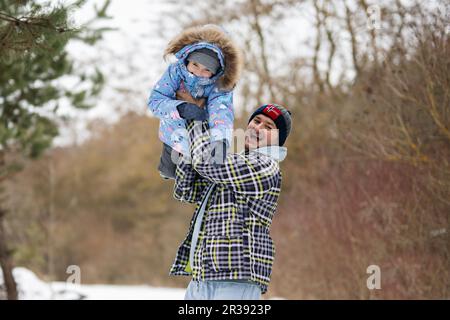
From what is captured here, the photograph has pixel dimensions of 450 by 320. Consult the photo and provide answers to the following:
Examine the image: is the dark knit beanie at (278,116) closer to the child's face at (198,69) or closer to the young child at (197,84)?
the young child at (197,84)

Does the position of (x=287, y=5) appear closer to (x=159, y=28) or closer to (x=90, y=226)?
(x=159, y=28)

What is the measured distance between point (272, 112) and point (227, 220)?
0.62 m

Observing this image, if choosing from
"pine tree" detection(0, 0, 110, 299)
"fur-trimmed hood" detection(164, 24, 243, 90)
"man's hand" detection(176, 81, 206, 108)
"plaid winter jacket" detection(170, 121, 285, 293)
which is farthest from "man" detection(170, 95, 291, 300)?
"pine tree" detection(0, 0, 110, 299)

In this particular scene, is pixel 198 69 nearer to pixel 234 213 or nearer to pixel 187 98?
pixel 187 98

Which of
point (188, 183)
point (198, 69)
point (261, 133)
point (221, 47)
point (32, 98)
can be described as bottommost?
point (188, 183)

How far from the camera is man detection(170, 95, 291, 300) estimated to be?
2918 mm

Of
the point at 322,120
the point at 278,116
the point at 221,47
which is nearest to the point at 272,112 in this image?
the point at 278,116

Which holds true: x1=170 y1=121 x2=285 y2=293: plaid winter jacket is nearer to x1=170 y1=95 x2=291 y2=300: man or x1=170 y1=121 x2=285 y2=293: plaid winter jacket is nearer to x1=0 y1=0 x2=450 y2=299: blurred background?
x1=170 y1=95 x2=291 y2=300: man

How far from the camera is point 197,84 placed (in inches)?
123

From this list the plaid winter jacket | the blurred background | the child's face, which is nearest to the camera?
the plaid winter jacket

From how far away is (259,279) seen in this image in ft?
9.70

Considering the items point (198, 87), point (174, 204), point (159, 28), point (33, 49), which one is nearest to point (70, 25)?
point (33, 49)

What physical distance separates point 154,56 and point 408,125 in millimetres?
11789

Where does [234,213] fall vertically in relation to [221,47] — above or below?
below
